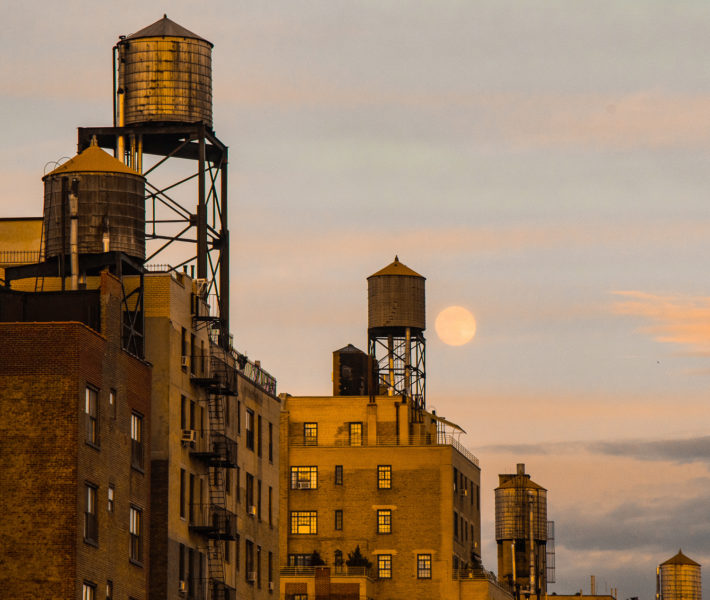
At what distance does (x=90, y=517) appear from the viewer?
84.2 meters

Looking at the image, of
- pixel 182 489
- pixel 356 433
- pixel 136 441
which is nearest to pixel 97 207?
pixel 136 441

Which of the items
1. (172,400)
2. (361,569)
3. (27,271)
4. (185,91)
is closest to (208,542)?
(172,400)

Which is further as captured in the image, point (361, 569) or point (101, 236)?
point (361, 569)

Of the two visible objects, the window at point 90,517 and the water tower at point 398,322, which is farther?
the water tower at point 398,322

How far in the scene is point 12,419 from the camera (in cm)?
8312

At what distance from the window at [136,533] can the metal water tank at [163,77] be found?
27164mm

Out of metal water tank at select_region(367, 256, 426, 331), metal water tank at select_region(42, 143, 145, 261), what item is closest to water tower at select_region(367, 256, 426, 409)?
metal water tank at select_region(367, 256, 426, 331)

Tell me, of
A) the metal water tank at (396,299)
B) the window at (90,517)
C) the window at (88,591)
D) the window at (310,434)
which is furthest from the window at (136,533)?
the metal water tank at (396,299)

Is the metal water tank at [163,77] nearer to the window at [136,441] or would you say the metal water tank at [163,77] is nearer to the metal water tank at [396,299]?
the window at [136,441]

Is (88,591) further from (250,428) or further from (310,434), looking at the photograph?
(310,434)

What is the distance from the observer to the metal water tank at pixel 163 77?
111 metres

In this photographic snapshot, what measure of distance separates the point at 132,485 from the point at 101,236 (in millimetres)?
12601

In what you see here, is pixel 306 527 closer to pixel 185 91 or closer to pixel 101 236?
pixel 185 91

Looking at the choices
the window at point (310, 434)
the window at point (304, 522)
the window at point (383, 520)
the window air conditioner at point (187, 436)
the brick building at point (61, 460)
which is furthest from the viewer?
the window at point (310, 434)
